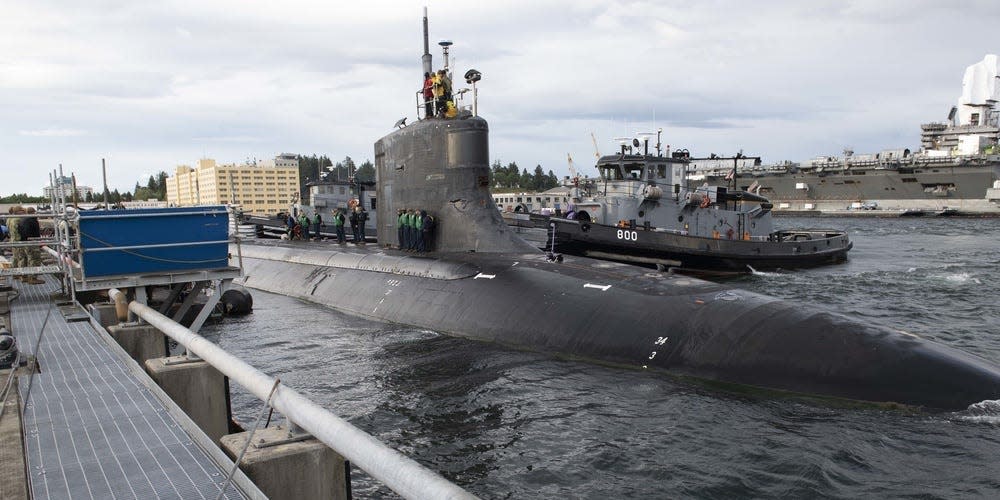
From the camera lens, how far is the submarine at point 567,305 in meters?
8.37

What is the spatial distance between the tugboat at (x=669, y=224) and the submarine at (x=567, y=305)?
959 cm

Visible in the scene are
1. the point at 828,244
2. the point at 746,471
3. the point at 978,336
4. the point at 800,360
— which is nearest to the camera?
the point at 746,471

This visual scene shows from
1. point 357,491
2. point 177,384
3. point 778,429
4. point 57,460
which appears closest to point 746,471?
point 778,429

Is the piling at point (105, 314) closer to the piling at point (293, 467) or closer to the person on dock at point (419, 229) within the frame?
the piling at point (293, 467)

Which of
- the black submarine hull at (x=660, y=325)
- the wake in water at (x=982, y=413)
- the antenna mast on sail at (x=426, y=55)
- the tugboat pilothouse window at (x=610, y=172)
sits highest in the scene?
the antenna mast on sail at (x=426, y=55)

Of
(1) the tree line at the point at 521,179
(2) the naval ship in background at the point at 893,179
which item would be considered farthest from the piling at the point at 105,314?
(1) the tree line at the point at 521,179

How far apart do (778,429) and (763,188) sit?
77.7m

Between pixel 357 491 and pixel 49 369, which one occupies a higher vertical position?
pixel 49 369

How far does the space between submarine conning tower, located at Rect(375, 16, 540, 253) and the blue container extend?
659cm

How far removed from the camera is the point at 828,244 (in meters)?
29.6

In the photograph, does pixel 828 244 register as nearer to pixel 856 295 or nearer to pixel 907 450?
pixel 856 295

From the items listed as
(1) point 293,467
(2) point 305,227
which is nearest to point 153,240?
(1) point 293,467

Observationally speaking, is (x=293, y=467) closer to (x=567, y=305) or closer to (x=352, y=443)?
(x=352, y=443)

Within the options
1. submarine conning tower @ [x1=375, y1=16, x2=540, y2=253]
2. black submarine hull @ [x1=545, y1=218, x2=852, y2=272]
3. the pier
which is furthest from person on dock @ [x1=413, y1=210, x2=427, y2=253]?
black submarine hull @ [x1=545, y1=218, x2=852, y2=272]
